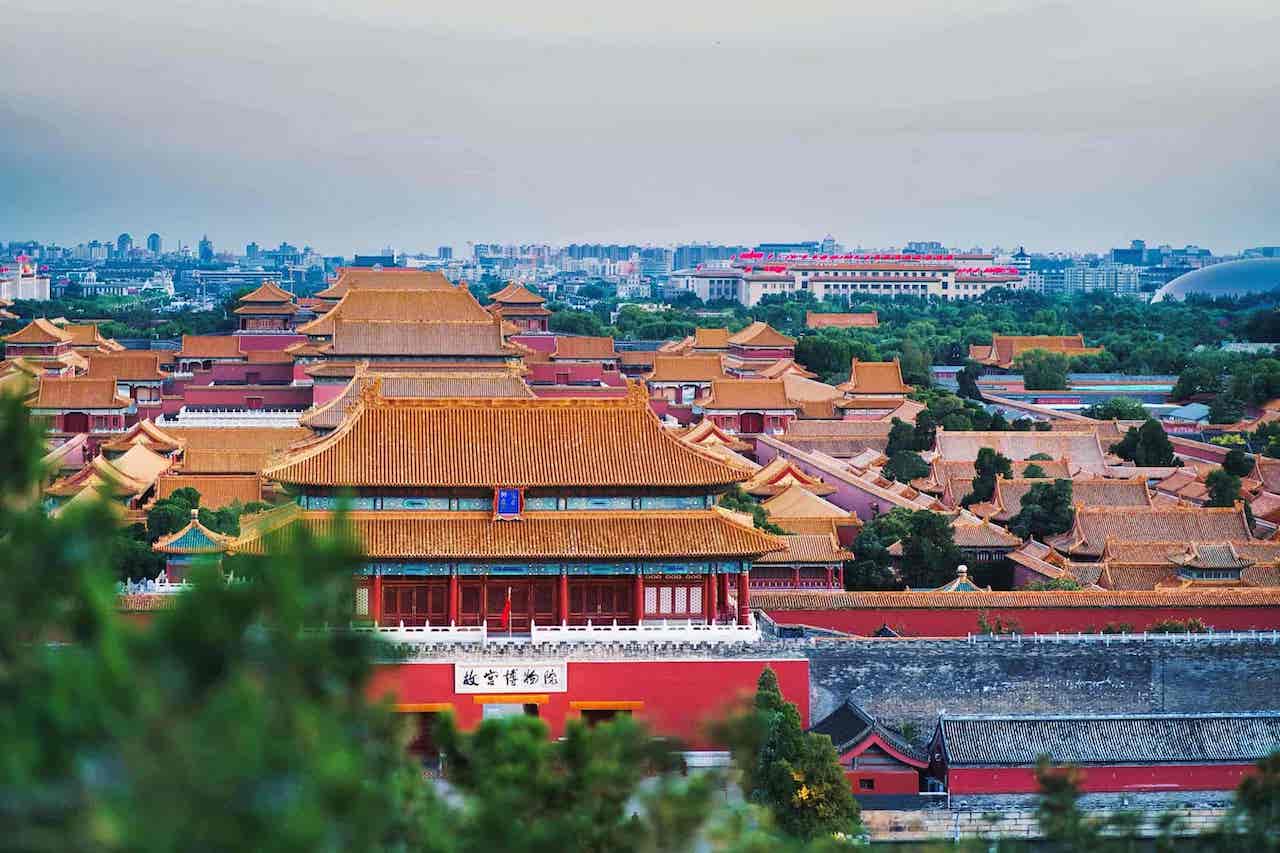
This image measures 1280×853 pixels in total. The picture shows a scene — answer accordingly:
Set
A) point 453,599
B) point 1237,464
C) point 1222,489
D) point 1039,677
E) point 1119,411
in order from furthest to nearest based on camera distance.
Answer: point 1119,411 → point 1237,464 → point 1222,489 → point 1039,677 → point 453,599

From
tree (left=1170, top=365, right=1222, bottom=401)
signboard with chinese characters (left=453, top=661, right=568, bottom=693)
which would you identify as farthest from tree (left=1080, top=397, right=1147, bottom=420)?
signboard with chinese characters (left=453, top=661, right=568, bottom=693)

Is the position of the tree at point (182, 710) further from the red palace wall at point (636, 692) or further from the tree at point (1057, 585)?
the tree at point (1057, 585)

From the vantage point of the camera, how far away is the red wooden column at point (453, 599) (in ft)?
74.3

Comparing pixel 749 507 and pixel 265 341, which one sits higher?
pixel 265 341

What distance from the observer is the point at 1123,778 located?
21.9 meters

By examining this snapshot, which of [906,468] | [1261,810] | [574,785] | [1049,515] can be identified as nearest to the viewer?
[574,785]

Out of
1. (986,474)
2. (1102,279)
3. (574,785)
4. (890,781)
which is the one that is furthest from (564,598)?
(1102,279)

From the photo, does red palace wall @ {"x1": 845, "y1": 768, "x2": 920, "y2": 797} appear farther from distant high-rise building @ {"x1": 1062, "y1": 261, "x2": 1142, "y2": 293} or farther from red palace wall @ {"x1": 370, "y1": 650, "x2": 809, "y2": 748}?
distant high-rise building @ {"x1": 1062, "y1": 261, "x2": 1142, "y2": 293}

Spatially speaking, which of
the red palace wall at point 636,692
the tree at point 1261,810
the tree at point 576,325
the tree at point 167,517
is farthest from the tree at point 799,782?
the tree at point 576,325

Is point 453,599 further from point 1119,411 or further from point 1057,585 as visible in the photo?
point 1119,411

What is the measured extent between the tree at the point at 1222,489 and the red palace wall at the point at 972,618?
10.8 meters

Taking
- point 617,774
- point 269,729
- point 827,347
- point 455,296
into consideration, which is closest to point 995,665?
point 617,774

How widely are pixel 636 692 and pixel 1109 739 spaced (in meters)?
5.81

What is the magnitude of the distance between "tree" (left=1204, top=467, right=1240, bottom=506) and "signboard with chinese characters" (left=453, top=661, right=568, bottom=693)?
19.4 meters
